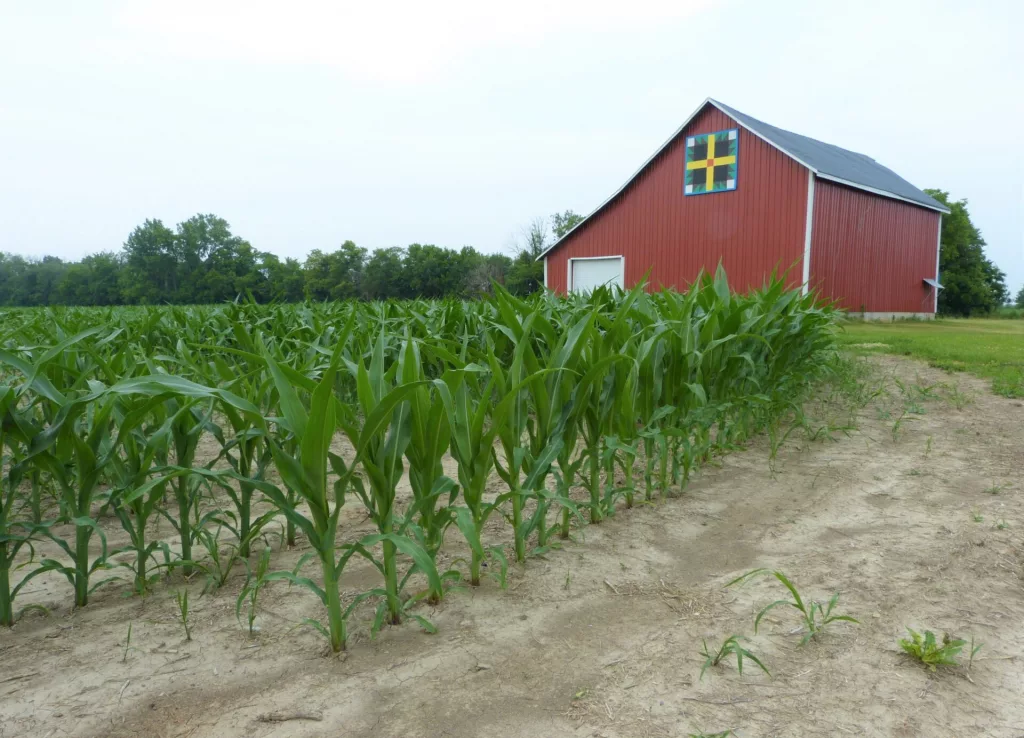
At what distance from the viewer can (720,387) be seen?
3.29 meters

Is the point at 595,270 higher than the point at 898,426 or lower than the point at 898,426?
higher

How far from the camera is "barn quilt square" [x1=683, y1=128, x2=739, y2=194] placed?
56.4ft

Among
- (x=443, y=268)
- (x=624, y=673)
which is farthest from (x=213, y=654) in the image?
(x=443, y=268)

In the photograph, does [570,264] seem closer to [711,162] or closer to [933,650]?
[711,162]

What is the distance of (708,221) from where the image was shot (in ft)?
58.2

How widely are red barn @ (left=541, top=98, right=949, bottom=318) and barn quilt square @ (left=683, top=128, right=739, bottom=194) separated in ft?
0.09

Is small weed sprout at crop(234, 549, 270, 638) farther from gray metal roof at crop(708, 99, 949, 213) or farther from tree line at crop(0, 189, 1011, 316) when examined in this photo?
tree line at crop(0, 189, 1011, 316)

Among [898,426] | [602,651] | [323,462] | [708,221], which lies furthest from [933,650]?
[708,221]

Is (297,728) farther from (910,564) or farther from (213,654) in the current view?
(910,564)

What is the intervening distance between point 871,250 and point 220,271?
46541 millimetres

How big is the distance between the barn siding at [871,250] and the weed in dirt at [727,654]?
578 inches

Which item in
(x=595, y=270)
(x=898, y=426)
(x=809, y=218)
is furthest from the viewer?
(x=595, y=270)

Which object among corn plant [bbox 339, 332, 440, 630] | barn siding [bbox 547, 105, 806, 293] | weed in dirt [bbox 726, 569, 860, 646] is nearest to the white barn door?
barn siding [bbox 547, 105, 806, 293]

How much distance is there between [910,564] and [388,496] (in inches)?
67.0
